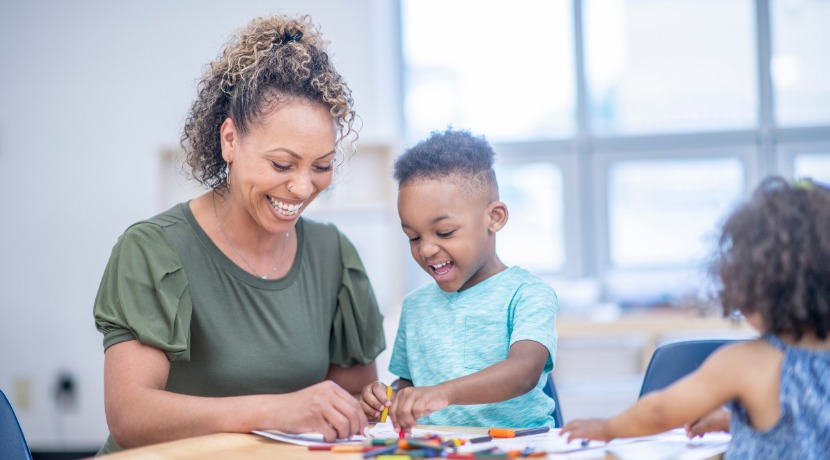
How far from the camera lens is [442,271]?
1.77m

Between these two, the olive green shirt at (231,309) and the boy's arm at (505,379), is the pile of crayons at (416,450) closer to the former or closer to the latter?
the boy's arm at (505,379)

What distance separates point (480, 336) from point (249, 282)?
48 cm

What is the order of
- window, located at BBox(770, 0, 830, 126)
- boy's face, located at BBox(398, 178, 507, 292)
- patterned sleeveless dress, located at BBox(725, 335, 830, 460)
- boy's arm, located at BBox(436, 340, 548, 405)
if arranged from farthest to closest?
1. window, located at BBox(770, 0, 830, 126)
2. boy's face, located at BBox(398, 178, 507, 292)
3. boy's arm, located at BBox(436, 340, 548, 405)
4. patterned sleeveless dress, located at BBox(725, 335, 830, 460)

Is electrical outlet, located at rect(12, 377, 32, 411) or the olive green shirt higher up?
the olive green shirt

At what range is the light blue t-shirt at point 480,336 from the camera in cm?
165

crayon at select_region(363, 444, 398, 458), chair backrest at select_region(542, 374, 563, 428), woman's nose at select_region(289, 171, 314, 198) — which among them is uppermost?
woman's nose at select_region(289, 171, 314, 198)

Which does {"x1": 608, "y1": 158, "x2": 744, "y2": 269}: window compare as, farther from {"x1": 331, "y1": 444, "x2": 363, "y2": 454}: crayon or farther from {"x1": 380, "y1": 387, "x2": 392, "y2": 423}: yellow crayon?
{"x1": 331, "y1": 444, "x2": 363, "y2": 454}: crayon

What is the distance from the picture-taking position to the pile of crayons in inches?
46.1

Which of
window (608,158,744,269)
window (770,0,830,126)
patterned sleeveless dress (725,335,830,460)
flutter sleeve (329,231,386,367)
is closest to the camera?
patterned sleeveless dress (725,335,830,460)

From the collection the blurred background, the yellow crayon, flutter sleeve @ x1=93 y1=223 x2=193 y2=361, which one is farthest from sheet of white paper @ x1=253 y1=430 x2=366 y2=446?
the blurred background

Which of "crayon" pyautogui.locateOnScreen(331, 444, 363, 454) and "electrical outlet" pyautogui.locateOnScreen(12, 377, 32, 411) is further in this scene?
"electrical outlet" pyautogui.locateOnScreen(12, 377, 32, 411)

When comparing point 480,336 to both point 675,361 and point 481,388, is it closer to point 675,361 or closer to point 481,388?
point 481,388

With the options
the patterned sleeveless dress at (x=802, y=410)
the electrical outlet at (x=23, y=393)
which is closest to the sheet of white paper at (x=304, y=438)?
the patterned sleeveless dress at (x=802, y=410)

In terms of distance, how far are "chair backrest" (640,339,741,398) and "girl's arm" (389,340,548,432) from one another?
0.28 m
